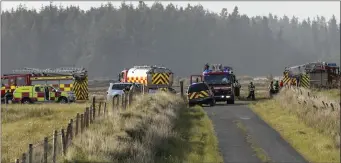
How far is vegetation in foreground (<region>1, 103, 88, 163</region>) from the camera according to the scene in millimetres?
18700

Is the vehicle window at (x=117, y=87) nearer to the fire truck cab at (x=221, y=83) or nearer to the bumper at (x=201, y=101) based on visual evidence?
the bumper at (x=201, y=101)

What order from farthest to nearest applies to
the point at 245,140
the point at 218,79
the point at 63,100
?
the point at 63,100, the point at 218,79, the point at 245,140

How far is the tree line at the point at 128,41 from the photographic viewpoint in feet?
523

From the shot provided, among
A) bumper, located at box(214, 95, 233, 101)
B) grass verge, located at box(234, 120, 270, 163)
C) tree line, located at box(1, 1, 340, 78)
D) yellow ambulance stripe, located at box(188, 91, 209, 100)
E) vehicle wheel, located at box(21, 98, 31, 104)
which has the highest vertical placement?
tree line, located at box(1, 1, 340, 78)

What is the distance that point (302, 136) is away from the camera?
22219 millimetres

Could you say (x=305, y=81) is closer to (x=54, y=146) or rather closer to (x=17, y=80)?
(x=17, y=80)

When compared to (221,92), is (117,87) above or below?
above

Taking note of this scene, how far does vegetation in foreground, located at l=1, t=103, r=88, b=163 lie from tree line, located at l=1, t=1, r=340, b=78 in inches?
4697

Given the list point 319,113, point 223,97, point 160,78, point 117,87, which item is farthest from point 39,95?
point 319,113

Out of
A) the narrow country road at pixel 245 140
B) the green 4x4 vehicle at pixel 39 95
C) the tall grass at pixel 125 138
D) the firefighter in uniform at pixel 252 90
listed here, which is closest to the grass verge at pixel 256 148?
the narrow country road at pixel 245 140

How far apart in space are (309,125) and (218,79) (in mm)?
17090

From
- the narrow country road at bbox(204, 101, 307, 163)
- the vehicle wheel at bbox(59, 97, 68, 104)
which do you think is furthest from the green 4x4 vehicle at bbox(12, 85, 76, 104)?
the narrow country road at bbox(204, 101, 307, 163)

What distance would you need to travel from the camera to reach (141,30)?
173 meters

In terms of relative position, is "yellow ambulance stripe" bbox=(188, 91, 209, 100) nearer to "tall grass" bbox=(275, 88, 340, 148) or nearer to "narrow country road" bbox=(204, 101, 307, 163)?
"narrow country road" bbox=(204, 101, 307, 163)
